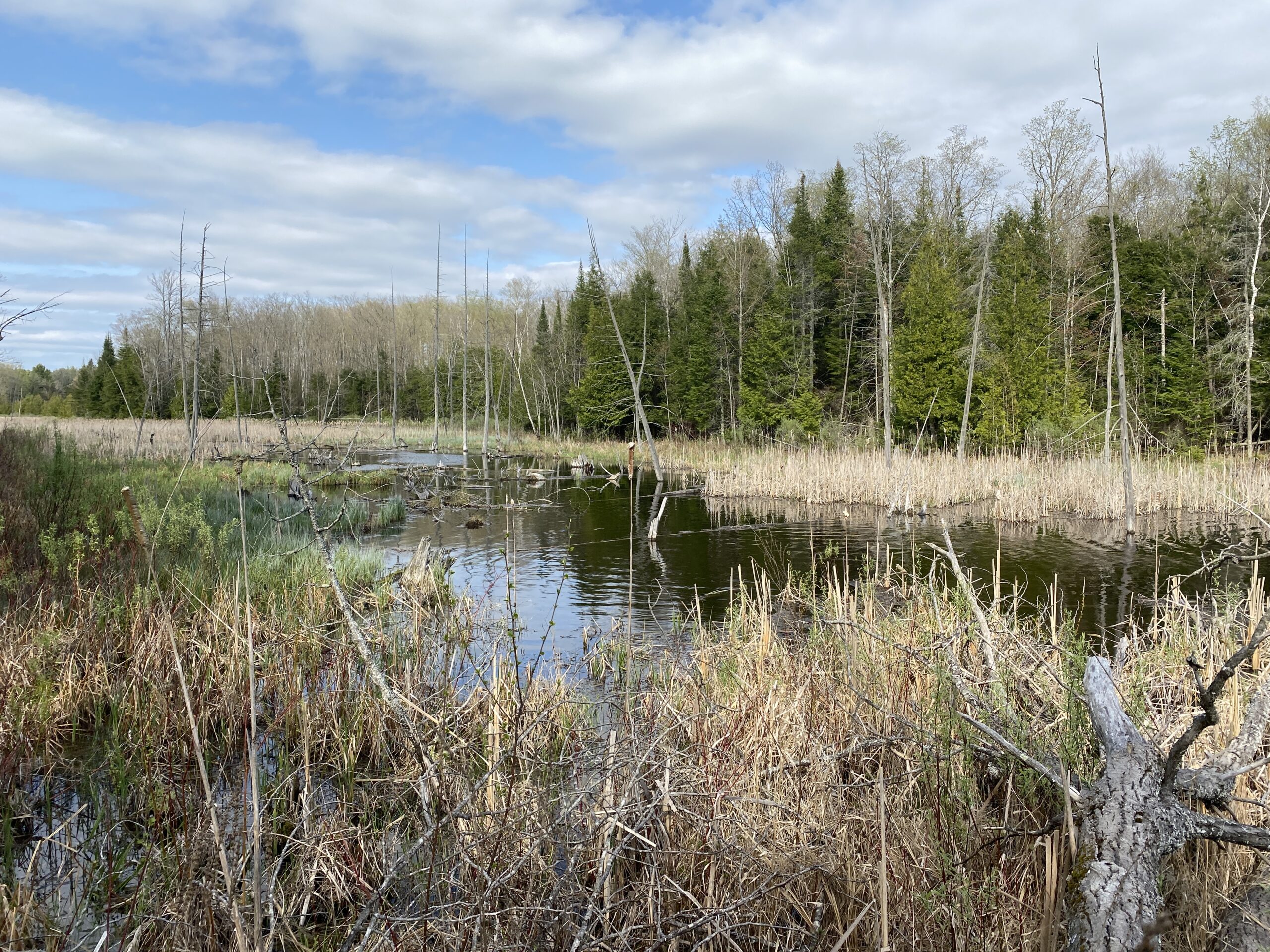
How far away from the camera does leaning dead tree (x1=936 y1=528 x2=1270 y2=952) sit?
1658 mm

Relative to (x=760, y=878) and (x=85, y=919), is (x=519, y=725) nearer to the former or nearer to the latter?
(x=760, y=878)

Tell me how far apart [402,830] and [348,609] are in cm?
130

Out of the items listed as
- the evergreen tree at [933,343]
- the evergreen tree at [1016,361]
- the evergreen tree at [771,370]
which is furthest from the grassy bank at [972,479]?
the evergreen tree at [771,370]

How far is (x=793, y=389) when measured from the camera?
27375 millimetres

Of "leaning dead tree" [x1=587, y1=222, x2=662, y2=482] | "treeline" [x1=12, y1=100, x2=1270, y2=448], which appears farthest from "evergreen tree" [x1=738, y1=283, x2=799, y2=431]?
"leaning dead tree" [x1=587, y1=222, x2=662, y2=482]

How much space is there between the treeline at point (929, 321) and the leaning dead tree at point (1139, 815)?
1554cm

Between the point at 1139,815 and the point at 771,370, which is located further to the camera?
the point at 771,370

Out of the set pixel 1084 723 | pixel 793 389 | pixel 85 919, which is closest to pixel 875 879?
pixel 1084 723

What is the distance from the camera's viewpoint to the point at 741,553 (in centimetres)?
1152

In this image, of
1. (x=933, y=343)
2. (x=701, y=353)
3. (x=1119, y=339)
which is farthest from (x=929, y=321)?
(x=1119, y=339)

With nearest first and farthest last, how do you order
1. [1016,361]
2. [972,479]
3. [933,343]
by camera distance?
[972,479] < [1016,361] < [933,343]

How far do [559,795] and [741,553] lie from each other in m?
9.40

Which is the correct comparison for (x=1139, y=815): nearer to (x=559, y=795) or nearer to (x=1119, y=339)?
(x=559, y=795)

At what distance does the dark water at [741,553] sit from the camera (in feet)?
27.2
